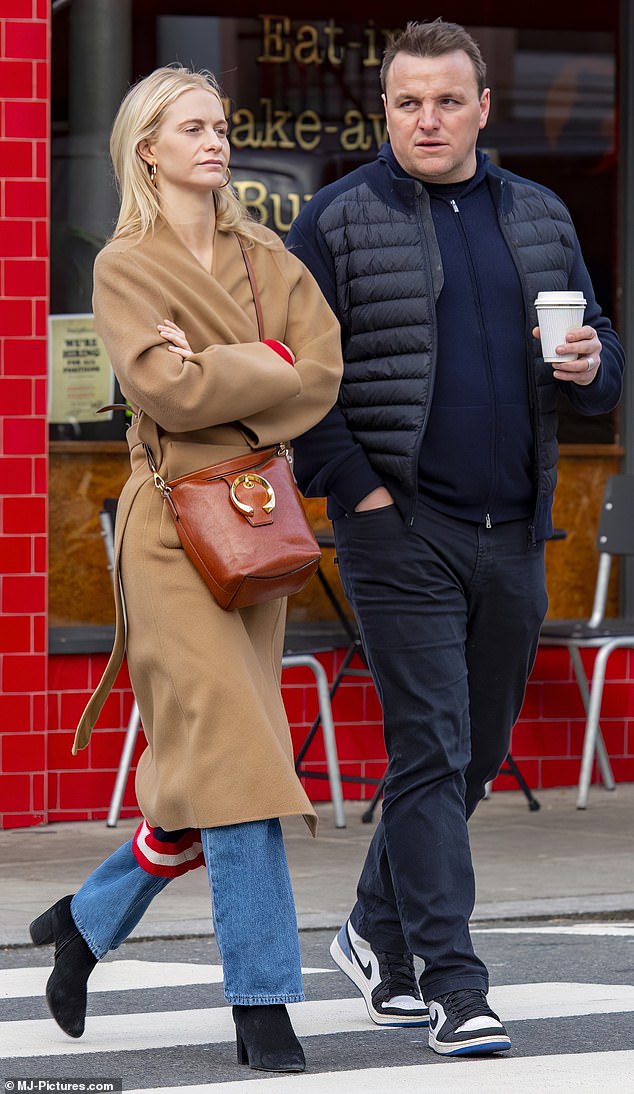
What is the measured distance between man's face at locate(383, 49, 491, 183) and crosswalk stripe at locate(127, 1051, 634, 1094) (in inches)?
78.5

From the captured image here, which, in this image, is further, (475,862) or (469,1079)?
(475,862)

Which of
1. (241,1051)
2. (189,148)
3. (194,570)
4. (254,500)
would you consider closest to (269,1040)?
(241,1051)

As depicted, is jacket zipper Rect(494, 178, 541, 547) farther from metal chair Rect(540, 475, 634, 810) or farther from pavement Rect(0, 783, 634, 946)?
metal chair Rect(540, 475, 634, 810)

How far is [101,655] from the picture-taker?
8.27m

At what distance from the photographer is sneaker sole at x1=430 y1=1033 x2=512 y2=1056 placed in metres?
4.50

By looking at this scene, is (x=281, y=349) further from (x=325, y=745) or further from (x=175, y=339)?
(x=325, y=745)

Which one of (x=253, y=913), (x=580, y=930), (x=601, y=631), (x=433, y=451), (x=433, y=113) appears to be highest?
(x=433, y=113)

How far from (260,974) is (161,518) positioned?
975 millimetres

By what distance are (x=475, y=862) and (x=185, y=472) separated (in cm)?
333

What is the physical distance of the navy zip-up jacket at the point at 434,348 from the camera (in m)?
4.75

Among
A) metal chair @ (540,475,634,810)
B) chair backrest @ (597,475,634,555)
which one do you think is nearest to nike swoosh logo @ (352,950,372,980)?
metal chair @ (540,475,634,810)

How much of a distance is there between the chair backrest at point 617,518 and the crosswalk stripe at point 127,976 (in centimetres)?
374

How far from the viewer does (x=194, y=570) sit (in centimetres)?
444

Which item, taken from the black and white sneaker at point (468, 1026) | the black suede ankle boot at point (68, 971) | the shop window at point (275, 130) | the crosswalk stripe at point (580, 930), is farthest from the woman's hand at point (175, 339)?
the shop window at point (275, 130)
